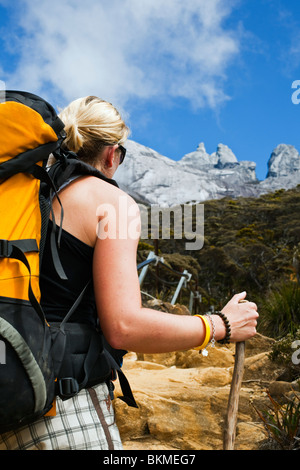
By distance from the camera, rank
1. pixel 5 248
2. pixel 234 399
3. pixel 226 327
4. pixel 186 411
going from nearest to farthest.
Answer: pixel 5 248
pixel 226 327
pixel 234 399
pixel 186 411

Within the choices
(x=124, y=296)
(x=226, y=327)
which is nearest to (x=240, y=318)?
(x=226, y=327)

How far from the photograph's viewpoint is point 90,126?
1281 mm

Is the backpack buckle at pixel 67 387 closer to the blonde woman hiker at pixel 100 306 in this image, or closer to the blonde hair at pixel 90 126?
the blonde woman hiker at pixel 100 306

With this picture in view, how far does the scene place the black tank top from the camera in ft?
3.52

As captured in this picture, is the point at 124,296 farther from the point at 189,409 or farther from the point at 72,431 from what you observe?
the point at 189,409

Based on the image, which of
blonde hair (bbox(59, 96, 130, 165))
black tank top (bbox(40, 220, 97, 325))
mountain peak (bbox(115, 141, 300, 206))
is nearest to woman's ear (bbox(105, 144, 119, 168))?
blonde hair (bbox(59, 96, 130, 165))

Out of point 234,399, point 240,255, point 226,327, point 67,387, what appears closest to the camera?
point 67,387

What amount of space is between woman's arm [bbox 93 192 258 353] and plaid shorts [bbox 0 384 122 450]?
0.57 ft

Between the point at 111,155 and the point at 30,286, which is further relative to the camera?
the point at 111,155

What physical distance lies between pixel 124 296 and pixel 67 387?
236mm

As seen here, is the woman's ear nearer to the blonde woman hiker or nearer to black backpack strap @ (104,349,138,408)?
the blonde woman hiker

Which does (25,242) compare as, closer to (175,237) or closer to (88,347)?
(88,347)

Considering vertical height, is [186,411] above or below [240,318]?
below

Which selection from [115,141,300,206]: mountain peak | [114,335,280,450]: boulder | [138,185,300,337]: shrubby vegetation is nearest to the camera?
[114,335,280,450]: boulder
